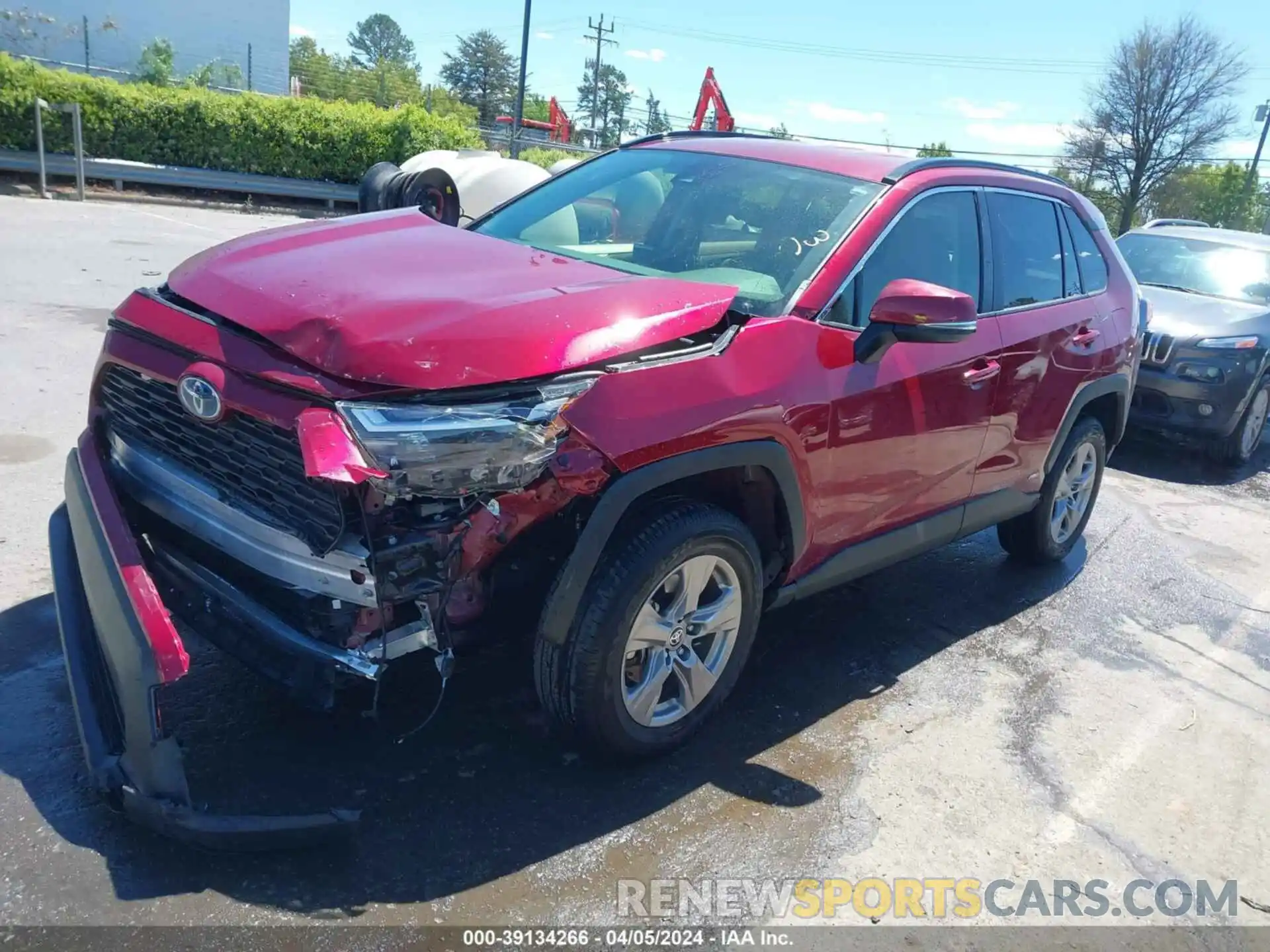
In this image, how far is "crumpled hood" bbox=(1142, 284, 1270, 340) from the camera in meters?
7.81

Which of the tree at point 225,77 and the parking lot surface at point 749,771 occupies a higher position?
the tree at point 225,77

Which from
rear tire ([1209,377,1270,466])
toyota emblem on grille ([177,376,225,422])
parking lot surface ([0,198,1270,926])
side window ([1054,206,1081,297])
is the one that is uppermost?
side window ([1054,206,1081,297])

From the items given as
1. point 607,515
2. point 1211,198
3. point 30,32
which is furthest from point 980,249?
point 1211,198

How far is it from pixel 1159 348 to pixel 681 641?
621 centimetres

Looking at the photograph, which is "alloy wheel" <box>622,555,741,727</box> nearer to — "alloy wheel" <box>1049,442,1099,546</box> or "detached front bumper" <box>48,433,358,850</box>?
"detached front bumper" <box>48,433,358,850</box>

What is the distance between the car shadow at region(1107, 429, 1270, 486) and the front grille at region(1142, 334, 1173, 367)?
612mm

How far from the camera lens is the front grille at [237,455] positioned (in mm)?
2543

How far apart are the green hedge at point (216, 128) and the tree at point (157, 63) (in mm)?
15039

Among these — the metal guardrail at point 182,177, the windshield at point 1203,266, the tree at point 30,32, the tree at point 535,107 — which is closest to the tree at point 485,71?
the tree at point 535,107

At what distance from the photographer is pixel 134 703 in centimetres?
244

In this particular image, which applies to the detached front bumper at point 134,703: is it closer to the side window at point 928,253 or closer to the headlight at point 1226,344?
the side window at point 928,253

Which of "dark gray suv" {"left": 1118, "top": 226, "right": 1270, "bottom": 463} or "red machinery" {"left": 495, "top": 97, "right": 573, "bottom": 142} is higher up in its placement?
"red machinery" {"left": 495, "top": 97, "right": 573, "bottom": 142}

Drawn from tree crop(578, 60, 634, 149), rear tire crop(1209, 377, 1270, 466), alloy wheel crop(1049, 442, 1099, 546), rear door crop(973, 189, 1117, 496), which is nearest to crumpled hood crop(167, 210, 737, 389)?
rear door crop(973, 189, 1117, 496)

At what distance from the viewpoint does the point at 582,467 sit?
2.67 metres
